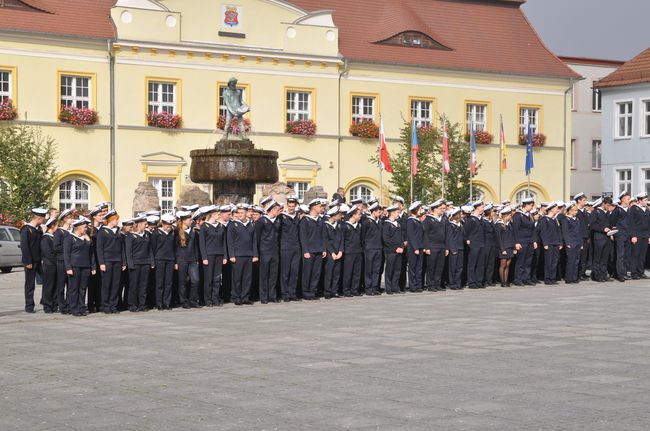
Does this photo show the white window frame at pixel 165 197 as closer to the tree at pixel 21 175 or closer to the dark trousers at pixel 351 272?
the tree at pixel 21 175

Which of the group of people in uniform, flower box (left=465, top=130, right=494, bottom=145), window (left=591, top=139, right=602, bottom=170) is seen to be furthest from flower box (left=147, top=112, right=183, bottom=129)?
window (left=591, top=139, right=602, bottom=170)

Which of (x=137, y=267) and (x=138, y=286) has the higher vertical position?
(x=137, y=267)

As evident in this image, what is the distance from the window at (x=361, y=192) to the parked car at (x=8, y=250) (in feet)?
57.3

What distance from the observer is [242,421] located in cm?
930

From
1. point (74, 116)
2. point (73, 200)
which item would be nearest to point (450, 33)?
point (74, 116)

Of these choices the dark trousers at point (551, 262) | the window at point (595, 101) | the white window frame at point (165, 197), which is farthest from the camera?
the window at point (595, 101)

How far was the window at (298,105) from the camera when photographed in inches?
1802

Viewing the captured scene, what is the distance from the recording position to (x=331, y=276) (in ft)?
72.1

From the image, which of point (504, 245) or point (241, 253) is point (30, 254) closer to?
point (241, 253)

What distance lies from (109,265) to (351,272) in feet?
16.7

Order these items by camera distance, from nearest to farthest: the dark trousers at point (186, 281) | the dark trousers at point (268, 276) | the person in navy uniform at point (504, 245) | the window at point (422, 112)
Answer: the dark trousers at point (186, 281) < the dark trousers at point (268, 276) < the person in navy uniform at point (504, 245) < the window at point (422, 112)

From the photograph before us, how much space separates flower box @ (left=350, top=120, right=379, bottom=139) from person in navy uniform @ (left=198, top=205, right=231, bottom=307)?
2660 cm

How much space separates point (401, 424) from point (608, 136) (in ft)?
154

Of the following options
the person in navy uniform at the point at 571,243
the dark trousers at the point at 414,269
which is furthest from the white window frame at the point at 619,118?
the dark trousers at the point at 414,269
